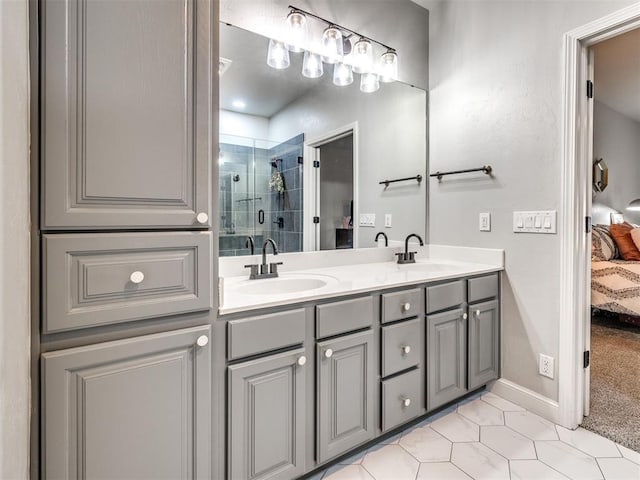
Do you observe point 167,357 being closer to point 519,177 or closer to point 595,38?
point 519,177

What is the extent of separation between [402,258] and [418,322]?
687 mm

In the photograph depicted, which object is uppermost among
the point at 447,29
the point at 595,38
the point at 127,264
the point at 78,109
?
the point at 447,29

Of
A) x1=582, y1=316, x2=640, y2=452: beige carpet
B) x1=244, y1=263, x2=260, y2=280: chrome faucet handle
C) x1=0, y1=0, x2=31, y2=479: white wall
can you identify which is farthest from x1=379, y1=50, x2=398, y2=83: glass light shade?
x1=582, y1=316, x2=640, y2=452: beige carpet

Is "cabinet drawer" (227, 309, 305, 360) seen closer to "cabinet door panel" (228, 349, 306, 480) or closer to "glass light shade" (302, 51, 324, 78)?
"cabinet door panel" (228, 349, 306, 480)

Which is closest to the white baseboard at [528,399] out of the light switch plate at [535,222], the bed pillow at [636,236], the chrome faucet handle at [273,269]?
the light switch plate at [535,222]

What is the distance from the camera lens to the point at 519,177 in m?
2.03

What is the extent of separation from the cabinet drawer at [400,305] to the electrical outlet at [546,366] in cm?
85

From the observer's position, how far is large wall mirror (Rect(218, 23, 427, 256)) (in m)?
1.77

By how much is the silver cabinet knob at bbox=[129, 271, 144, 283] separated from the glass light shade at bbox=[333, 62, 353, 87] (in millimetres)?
1646

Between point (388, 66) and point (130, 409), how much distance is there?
2.29 m

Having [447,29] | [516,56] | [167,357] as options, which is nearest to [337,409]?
[167,357]

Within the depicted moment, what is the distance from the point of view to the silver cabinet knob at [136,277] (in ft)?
3.26

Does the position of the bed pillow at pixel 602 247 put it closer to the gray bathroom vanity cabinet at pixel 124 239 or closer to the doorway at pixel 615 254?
the doorway at pixel 615 254

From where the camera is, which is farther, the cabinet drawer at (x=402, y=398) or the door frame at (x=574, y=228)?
the door frame at (x=574, y=228)
